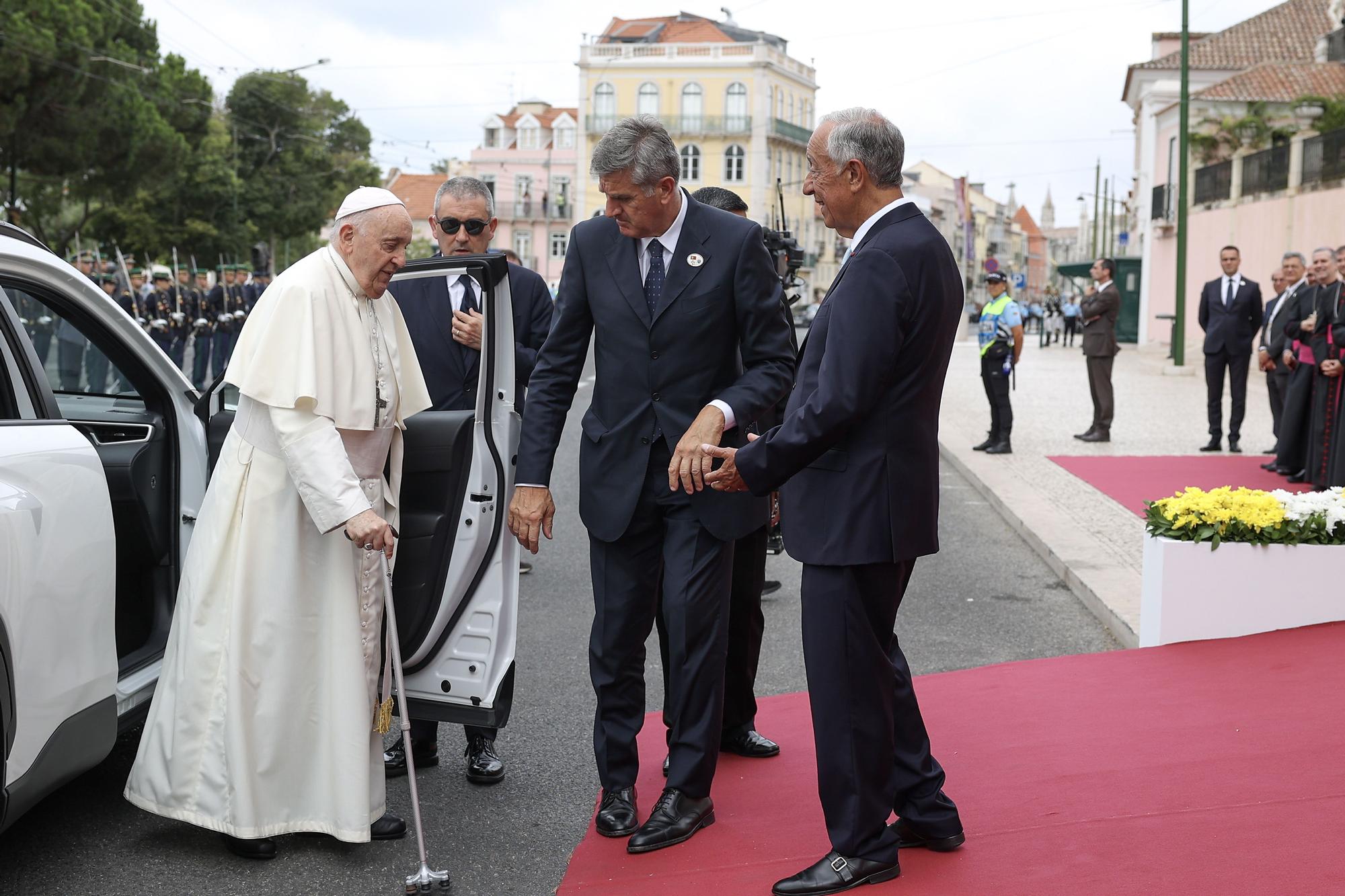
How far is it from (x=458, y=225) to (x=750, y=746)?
226 centimetres

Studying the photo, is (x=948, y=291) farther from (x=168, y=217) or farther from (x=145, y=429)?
(x=168, y=217)

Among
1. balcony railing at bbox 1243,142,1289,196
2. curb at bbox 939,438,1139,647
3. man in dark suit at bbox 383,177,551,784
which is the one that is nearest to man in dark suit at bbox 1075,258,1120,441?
curb at bbox 939,438,1139,647

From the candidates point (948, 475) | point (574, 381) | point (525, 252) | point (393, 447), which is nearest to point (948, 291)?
point (574, 381)

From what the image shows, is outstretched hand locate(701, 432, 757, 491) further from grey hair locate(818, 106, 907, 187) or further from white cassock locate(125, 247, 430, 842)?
white cassock locate(125, 247, 430, 842)

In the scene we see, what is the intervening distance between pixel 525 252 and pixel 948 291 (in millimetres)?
101046

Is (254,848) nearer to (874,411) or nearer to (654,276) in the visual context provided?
(654,276)

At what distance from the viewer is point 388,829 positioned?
4.39 meters

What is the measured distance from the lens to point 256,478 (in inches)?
166

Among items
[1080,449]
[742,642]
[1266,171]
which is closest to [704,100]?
[1266,171]

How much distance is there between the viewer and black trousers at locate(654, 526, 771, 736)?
202 inches

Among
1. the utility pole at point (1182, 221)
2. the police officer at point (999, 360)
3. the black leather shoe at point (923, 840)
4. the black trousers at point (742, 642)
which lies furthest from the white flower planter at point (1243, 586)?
the utility pole at point (1182, 221)

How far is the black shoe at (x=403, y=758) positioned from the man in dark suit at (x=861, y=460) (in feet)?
5.50

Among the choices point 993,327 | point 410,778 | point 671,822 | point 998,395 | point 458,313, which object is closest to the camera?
point 410,778

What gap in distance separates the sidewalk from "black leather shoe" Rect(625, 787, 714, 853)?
3.10 metres
